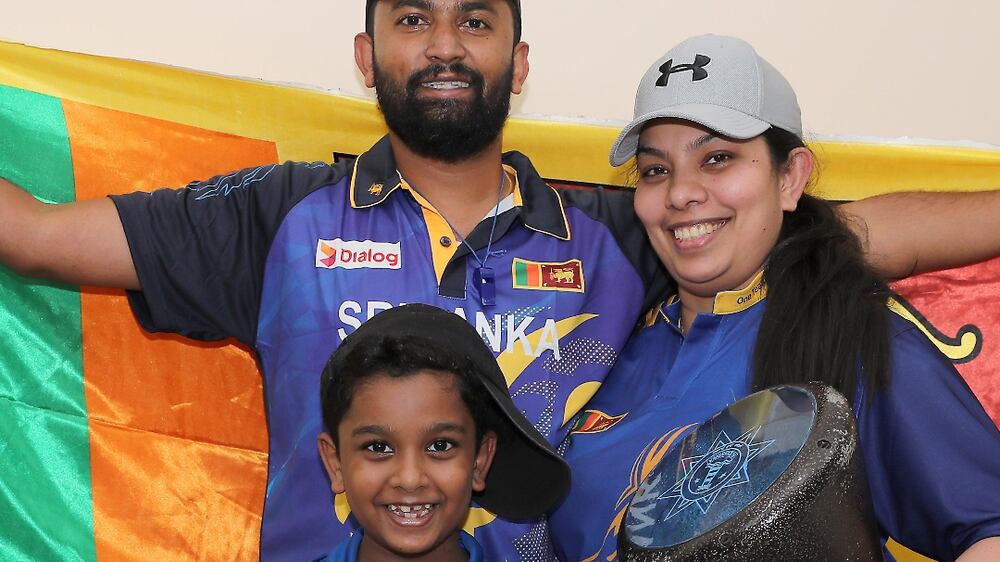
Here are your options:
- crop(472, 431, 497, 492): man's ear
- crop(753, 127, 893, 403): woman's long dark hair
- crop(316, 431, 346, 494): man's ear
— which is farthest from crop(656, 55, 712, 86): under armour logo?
crop(316, 431, 346, 494): man's ear

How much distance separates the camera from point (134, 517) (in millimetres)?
1896

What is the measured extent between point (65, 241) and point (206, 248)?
7.8 inches

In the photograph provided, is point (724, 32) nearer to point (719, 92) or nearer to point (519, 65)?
point (519, 65)

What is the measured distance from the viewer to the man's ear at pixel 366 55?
75.5 inches

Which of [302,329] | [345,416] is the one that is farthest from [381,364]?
[302,329]

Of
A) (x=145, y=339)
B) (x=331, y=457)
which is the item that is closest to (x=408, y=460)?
(x=331, y=457)

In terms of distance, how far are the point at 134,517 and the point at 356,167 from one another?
2.21 ft

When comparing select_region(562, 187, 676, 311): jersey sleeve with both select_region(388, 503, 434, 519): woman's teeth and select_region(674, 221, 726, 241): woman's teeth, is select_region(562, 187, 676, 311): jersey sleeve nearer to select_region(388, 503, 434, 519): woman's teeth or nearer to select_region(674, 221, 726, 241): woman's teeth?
select_region(674, 221, 726, 241): woman's teeth

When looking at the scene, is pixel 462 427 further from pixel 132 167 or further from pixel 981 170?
pixel 981 170

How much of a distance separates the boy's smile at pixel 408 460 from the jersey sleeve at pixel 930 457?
493mm

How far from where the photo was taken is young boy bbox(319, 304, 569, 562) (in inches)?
54.7

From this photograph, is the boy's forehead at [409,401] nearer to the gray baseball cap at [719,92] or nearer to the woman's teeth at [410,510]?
the woman's teeth at [410,510]

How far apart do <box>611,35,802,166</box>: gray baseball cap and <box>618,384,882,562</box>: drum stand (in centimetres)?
42

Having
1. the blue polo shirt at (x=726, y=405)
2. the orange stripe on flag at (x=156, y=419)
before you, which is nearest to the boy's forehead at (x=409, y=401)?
the blue polo shirt at (x=726, y=405)
